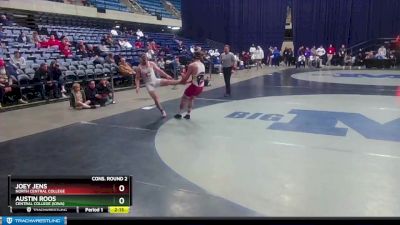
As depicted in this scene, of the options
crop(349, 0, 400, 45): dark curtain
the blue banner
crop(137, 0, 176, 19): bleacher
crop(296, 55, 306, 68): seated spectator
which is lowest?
the blue banner

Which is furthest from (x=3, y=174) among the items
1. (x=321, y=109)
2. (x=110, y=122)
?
(x=321, y=109)

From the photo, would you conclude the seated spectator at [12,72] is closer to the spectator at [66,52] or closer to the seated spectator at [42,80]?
the seated spectator at [42,80]

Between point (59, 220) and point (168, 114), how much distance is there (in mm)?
4334

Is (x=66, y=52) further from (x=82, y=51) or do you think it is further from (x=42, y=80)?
(x=42, y=80)

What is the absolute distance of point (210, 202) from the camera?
2.64 meters

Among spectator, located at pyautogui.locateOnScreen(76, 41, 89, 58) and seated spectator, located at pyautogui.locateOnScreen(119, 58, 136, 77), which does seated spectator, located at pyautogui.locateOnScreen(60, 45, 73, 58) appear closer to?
spectator, located at pyautogui.locateOnScreen(76, 41, 89, 58)

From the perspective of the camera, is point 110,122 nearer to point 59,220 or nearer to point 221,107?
point 221,107

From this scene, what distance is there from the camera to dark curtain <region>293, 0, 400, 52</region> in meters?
19.5

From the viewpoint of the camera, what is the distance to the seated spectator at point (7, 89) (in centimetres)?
666
